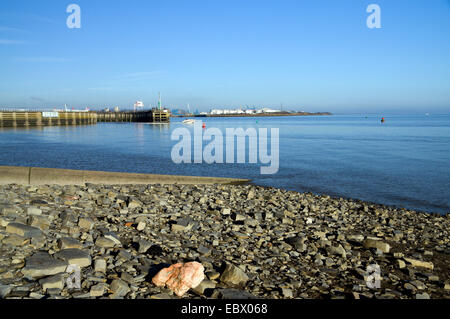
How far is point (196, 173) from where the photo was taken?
63.1 ft

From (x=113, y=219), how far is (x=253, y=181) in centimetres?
1053

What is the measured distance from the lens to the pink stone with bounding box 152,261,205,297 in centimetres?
429

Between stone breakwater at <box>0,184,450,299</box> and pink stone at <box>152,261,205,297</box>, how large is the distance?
8 cm

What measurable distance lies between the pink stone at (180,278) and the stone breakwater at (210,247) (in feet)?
0.27

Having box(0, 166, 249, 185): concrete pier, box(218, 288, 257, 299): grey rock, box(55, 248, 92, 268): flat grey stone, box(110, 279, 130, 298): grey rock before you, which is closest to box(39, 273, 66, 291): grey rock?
box(55, 248, 92, 268): flat grey stone

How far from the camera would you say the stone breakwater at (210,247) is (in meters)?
4.42

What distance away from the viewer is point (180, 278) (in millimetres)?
4355

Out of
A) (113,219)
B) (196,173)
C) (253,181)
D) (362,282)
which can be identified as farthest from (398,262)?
(196,173)

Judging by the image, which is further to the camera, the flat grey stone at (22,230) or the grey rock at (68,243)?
the flat grey stone at (22,230)

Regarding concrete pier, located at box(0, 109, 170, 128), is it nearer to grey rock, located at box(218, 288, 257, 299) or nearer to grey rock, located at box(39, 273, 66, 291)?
grey rock, located at box(39, 273, 66, 291)

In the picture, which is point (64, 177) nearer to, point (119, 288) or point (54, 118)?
point (119, 288)

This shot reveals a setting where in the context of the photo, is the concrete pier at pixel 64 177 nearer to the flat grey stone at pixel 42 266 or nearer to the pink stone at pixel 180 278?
the flat grey stone at pixel 42 266

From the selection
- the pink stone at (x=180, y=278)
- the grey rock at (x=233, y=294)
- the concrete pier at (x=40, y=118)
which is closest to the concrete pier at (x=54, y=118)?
the concrete pier at (x=40, y=118)
